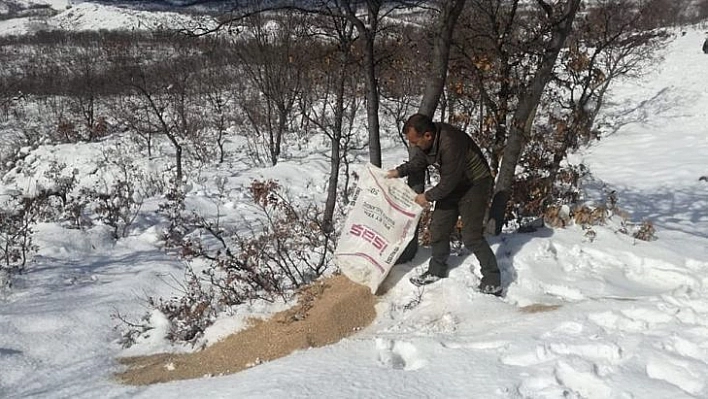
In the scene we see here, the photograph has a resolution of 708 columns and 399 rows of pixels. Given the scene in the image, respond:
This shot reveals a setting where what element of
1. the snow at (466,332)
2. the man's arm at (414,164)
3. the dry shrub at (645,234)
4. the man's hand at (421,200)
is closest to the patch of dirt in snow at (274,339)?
the snow at (466,332)

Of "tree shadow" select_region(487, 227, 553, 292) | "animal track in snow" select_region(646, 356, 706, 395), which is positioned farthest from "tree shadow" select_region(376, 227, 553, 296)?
"animal track in snow" select_region(646, 356, 706, 395)

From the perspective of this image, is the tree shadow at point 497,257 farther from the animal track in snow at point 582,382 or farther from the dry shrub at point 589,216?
the animal track in snow at point 582,382

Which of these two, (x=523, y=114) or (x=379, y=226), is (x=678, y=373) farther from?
(x=523, y=114)

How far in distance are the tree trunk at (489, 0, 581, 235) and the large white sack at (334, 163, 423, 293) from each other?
1260 millimetres

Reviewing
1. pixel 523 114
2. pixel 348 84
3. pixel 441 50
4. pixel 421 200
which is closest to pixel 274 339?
pixel 421 200

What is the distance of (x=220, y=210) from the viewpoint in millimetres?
10656

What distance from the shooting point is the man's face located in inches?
147

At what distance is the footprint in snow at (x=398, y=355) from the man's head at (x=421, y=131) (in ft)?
4.53

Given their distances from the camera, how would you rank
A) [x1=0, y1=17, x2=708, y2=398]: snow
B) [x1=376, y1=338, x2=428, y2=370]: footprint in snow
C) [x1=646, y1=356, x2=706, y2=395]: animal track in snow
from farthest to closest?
[x1=376, y1=338, x2=428, y2=370]: footprint in snow
[x1=0, y1=17, x2=708, y2=398]: snow
[x1=646, y1=356, x2=706, y2=395]: animal track in snow

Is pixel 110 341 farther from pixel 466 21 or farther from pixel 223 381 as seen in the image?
pixel 466 21

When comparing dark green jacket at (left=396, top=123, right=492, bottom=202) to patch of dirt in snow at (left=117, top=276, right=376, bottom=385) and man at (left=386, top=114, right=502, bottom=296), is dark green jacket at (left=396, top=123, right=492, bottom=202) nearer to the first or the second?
man at (left=386, top=114, right=502, bottom=296)

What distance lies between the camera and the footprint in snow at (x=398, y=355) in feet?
10.5

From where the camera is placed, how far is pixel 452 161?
3754 mm

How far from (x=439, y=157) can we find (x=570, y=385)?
1.72 meters
